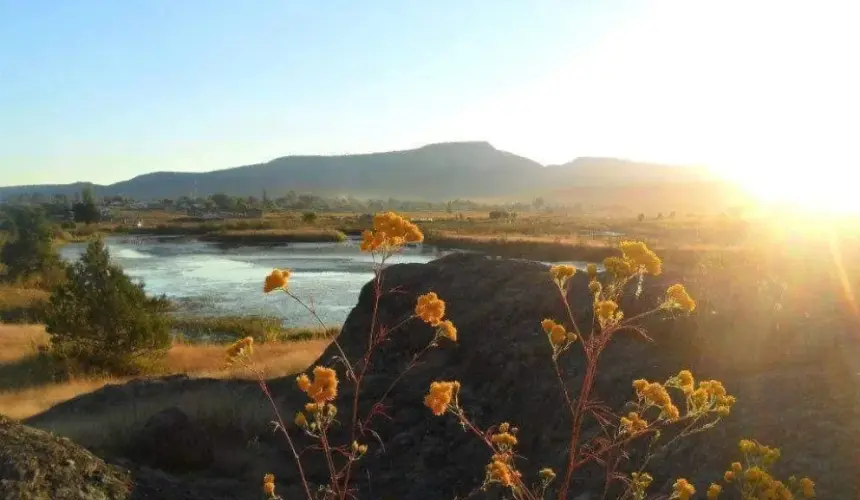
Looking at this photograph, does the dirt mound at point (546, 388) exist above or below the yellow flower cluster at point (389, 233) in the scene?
below

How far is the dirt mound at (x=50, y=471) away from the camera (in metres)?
6.62

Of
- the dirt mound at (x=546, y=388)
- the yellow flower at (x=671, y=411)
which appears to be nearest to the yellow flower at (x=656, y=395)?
the yellow flower at (x=671, y=411)

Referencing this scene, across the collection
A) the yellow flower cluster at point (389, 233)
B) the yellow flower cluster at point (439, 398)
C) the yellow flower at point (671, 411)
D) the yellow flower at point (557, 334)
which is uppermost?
the yellow flower cluster at point (389, 233)

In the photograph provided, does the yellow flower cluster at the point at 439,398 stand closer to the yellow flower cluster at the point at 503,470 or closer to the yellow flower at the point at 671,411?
the yellow flower cluster at the point at 503,470

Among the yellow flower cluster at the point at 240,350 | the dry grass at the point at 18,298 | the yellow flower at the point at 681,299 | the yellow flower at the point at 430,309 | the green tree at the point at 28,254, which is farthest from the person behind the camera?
the green tree at the point at 28,254

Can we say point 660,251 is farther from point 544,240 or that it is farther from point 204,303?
point 204,303

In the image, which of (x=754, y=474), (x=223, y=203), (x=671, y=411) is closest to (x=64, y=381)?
(x=671, y=411)

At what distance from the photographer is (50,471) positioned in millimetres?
6988

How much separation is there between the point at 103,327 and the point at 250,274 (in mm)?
28197

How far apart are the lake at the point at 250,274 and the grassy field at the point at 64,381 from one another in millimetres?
7514

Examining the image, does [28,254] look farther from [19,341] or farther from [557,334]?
[557,334]

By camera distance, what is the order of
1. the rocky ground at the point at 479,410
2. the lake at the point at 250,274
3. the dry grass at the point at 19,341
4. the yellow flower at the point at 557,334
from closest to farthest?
the yellow flower at the point at 557,334 → the rocky ground at the point at 479,410 → the dry grass at the point at 19,341 → the lake at the point at 250,274

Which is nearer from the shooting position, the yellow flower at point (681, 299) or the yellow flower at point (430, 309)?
the yellow flower at point (681, 299)

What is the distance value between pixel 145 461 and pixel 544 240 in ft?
146
